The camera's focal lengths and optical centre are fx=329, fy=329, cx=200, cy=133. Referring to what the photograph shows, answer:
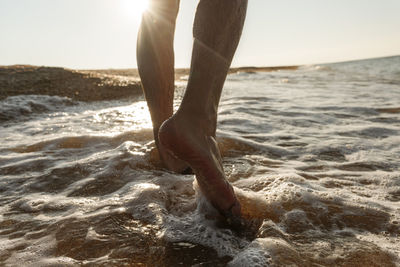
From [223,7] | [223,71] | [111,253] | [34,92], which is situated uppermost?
[223,7]

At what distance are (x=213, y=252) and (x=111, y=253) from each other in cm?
34

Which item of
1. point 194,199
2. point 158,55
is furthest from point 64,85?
point 194,199

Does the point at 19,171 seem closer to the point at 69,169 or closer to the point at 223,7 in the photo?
the point at 69,169

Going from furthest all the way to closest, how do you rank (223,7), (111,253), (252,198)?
(252,198), (223,7), (111,253)

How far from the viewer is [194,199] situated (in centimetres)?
148

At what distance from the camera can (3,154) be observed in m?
2.28

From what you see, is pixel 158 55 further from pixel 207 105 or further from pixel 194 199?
pixel 194 199

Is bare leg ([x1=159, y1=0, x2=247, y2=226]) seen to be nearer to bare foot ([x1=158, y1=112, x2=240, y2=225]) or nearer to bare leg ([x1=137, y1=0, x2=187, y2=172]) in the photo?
bare foot ([x1=158, y1=112, x2=240, y2=225])

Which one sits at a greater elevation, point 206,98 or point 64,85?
point 206,98

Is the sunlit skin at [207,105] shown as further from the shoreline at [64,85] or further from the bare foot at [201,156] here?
the shoreline at [64,85]

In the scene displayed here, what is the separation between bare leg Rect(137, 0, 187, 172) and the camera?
5.48 ft

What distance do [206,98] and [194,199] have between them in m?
0.50

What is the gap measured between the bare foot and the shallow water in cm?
Answer: 9

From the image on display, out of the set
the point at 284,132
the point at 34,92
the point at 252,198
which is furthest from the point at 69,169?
the point at 34,92
